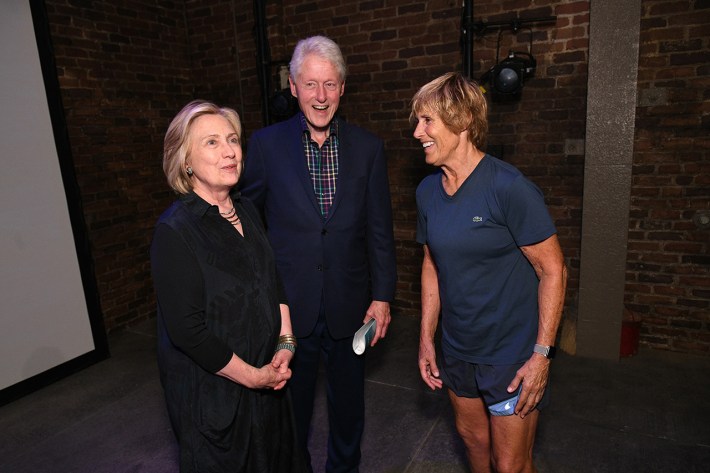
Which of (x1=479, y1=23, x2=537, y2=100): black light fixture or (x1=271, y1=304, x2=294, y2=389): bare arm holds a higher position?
(x1=479, y1=23, x2=537, y2=100): black light fixture

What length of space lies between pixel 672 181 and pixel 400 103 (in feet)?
6.77

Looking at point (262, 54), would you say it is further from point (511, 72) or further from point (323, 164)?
point (323, 164)

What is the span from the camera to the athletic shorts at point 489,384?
1.65m

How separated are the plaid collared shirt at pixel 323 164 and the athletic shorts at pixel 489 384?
2.65 feet

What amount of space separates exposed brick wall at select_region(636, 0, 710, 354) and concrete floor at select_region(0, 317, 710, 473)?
1.05ft

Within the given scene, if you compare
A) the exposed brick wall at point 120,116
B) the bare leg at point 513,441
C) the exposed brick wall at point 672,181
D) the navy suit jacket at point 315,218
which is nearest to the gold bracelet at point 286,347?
the navy suit jacket at point 315,218

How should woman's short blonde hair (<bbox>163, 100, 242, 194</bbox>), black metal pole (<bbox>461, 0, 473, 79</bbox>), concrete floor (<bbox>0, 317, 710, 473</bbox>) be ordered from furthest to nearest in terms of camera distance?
black metal pole (<bbox>461, 0, 473, 79</bbox>) < concrete floor (<bbox>0, 317, 710, 473</bbox>) < woman's short blonde hair (<bbox>163, 100, 242, 194</bbox>)

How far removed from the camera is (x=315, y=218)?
79.4 inches

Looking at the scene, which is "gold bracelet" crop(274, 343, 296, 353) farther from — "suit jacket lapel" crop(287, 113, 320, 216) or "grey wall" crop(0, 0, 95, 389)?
"grey wall" crop(0, 0, 95, 389)

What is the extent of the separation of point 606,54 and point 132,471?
3739 millimetres

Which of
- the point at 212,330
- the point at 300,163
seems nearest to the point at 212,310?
the point at 212,330

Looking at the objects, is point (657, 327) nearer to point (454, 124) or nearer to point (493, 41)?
point (493, 41)

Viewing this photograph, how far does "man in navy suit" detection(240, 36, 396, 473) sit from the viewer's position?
201cm

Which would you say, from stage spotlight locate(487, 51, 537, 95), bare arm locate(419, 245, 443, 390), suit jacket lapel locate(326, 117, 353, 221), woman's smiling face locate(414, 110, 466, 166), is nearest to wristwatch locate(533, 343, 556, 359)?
bare arm locate(419, 245, 443, 390)
